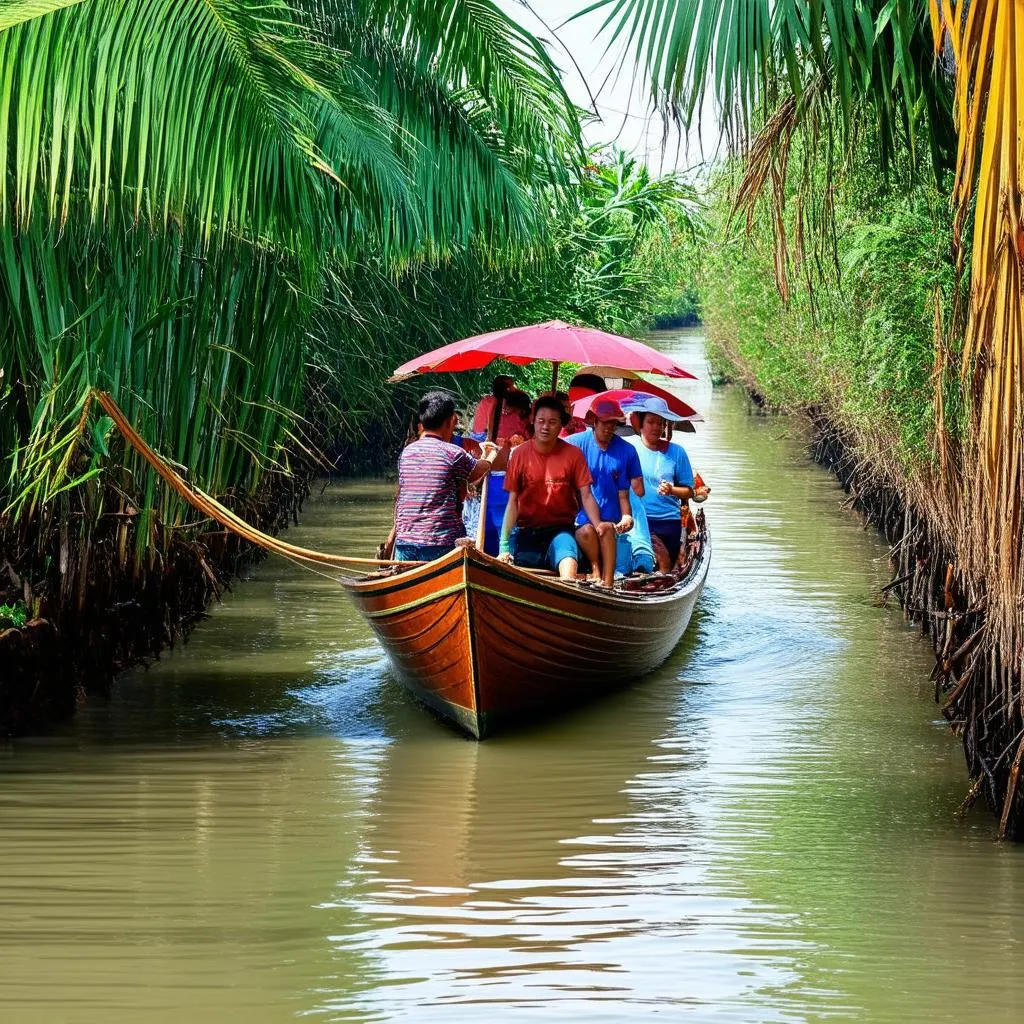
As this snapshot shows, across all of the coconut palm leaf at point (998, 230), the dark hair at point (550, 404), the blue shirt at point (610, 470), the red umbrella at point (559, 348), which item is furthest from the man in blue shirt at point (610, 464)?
the coconut palm leaf at point (998, 230)

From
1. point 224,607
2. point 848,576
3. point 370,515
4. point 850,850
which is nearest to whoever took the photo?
point 850,850

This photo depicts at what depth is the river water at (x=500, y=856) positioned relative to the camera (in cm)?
534

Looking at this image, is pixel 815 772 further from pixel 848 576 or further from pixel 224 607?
pixel 848 576

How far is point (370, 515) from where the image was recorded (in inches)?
761

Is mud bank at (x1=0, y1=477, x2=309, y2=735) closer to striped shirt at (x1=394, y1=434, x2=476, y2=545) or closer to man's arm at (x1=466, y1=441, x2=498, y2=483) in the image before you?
striped shirt at (x1=394, y1=434, x2=476, y2=545)

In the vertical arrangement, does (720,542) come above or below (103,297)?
below

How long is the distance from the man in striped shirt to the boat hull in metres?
0.38

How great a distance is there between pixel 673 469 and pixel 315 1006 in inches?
283

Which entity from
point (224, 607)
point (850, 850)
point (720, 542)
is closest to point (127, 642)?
point (224, 607)

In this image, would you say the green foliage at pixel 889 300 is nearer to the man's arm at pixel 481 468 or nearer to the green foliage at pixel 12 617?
the man's arm at pixel 481 468

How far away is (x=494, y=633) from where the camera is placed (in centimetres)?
860

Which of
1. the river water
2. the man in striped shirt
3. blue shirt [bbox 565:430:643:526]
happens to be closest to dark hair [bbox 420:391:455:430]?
the man in striped shirt

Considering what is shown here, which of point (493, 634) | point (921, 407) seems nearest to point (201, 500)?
point (493, 634)

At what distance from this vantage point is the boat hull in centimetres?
849
